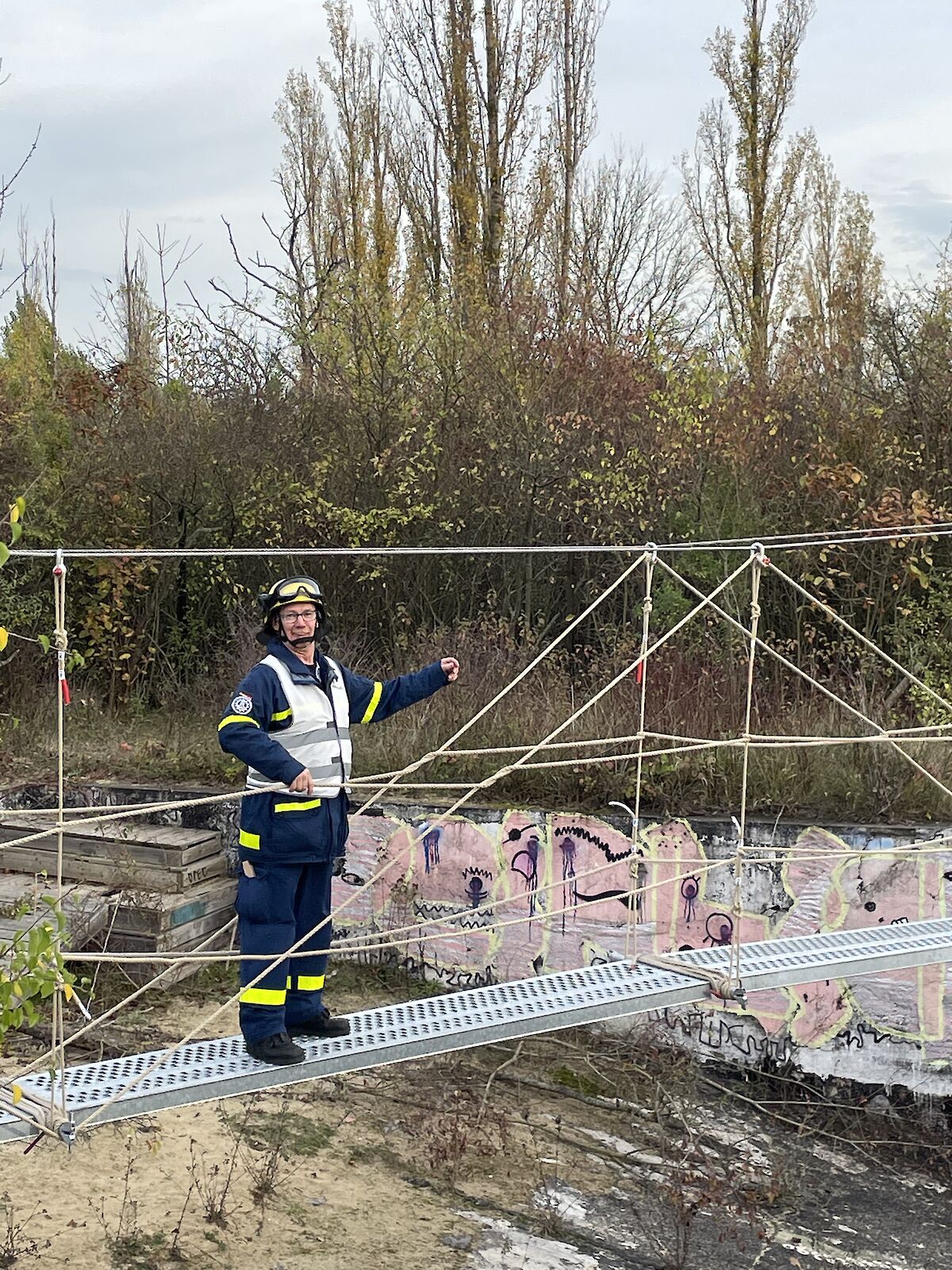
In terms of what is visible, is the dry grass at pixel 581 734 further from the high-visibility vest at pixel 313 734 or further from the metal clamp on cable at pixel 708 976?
the high-visibility vest at pixel 313 734

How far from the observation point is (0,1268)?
480 cm

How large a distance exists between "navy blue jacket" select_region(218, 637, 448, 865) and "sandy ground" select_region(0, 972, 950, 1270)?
1788mm

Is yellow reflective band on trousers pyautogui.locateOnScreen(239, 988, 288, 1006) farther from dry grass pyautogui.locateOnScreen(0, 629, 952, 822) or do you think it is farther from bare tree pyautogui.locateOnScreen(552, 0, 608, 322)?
bare tree pyautogui.locateOnScreen(552, 0, 608, 322)

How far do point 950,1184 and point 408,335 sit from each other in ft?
26.1

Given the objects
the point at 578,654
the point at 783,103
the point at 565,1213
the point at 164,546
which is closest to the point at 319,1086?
the point at 565,1213

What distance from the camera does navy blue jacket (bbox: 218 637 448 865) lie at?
4242 millimetres

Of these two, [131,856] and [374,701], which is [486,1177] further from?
[131,856]

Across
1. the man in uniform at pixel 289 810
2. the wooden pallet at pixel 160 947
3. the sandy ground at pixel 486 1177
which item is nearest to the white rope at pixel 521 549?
the man in uniform at pixel 289 810

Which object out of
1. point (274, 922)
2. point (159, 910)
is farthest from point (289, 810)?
point (159, 910)

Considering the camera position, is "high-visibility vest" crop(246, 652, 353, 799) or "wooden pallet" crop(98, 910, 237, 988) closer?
"high-visibility vest" crop(246, 652, 353, 799)

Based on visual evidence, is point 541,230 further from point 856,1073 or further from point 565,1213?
point 565,1213

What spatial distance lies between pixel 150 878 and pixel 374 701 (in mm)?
3312

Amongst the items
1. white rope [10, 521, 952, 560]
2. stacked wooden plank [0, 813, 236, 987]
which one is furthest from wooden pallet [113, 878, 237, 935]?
white rope [10, 521, 952, 560]

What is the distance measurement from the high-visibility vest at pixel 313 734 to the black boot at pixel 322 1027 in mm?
809
